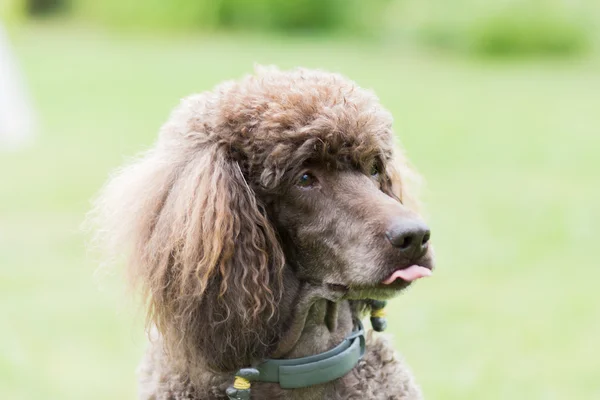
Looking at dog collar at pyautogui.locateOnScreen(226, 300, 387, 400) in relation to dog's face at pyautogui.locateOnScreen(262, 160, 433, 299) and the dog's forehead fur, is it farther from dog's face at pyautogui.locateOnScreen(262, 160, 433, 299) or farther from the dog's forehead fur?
the dog's forehead fur

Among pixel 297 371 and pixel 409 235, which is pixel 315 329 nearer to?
pixel 297 371

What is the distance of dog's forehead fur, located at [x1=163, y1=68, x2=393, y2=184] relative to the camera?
8.80 feet

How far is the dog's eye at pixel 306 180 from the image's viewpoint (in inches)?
108

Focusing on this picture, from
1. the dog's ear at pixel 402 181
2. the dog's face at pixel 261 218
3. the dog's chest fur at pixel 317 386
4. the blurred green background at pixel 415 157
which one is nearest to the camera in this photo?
the dog's face at pixel 261 218

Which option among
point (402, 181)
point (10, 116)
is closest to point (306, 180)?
point (402, 181)

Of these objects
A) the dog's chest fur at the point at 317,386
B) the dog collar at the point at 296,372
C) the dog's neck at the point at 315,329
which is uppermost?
the dog's neck at the point at 315,329

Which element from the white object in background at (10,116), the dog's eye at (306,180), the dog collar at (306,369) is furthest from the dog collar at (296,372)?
the white object in background at (10,116)

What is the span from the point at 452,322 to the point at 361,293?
2.76 metres

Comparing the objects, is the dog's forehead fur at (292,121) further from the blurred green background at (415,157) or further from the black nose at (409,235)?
the blurred green background at (415,157)

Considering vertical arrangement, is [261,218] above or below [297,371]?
above

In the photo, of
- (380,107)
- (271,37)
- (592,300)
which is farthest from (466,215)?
(271,37)

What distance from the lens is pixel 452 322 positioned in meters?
5.35

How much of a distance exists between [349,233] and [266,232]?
0.79 ft

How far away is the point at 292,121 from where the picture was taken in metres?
2.68
